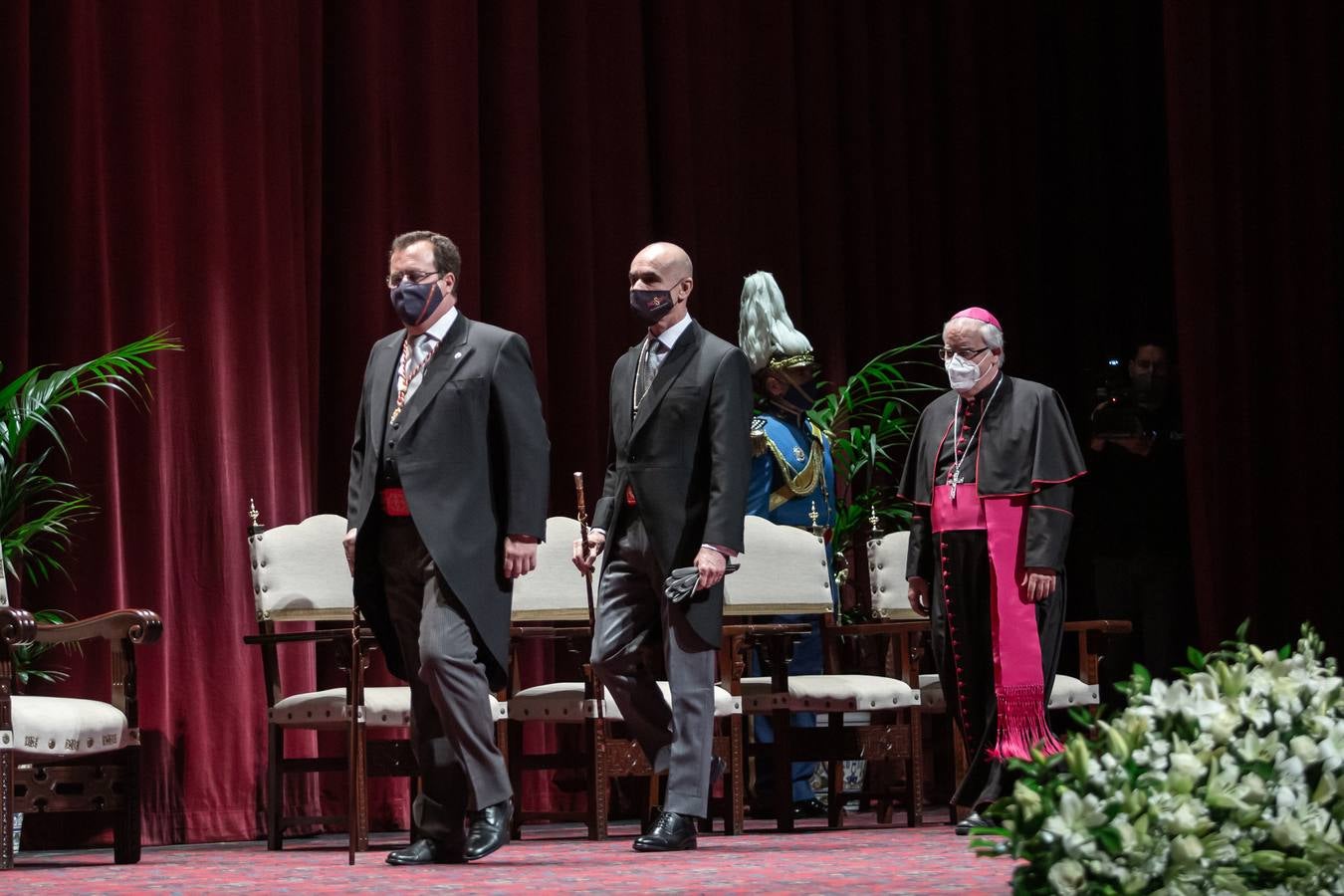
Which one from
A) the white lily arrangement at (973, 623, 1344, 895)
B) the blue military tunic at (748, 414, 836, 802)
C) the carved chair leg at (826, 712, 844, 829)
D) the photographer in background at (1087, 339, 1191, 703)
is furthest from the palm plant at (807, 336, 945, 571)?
the white lily arrangement at (973, 623, 1344, 895)

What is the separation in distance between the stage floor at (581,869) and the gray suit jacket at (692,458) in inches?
23.0

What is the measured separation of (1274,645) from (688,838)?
342 centimetres

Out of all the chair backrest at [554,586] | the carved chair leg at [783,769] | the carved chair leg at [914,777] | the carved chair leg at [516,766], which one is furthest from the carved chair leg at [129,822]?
the carved chair leg at [914,777]

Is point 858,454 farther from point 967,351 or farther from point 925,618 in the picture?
point 967,351

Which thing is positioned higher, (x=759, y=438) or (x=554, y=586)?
(x=759, y=438)

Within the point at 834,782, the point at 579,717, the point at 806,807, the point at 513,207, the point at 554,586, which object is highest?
the point at 513,207

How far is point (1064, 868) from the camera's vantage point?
2176 mm

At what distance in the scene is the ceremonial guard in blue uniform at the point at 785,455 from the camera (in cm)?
619

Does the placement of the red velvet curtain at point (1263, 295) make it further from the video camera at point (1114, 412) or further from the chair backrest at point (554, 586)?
the chair backrest at point (554, 586)

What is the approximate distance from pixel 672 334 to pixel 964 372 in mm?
880

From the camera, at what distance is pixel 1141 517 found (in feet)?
22.4

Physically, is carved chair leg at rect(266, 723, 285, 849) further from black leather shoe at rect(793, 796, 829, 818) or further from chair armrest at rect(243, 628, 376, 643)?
black leather shoe at rect(793, 796, 829, 818)

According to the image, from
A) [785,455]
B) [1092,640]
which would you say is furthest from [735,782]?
[785,455]

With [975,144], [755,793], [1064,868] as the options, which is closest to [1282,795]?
[1064,868]
